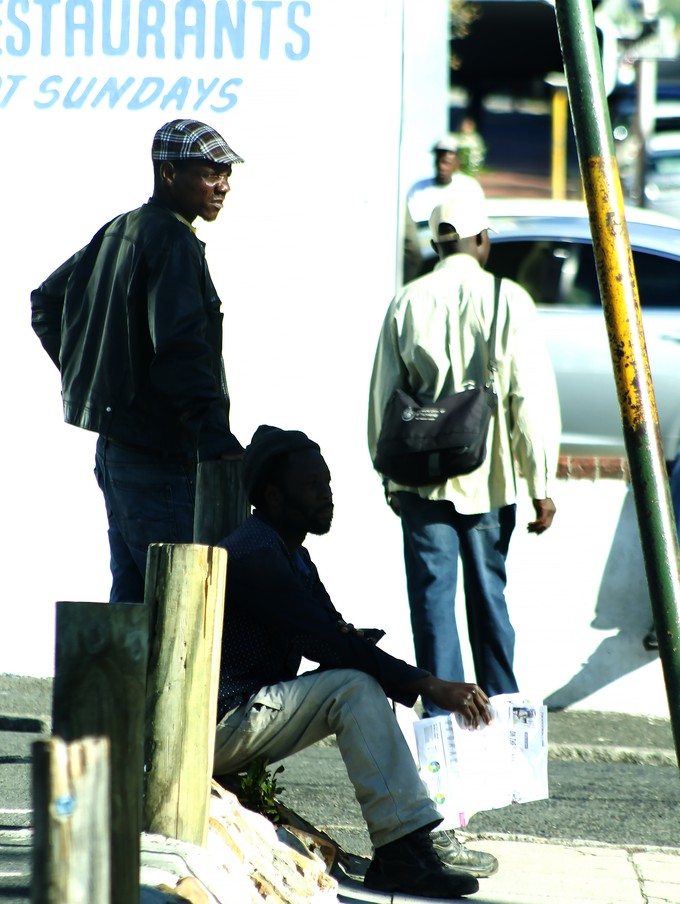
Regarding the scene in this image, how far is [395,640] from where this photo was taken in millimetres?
6098

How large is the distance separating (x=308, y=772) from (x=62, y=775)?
130 inches

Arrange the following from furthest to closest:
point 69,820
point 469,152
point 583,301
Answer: point 469,152 < point 583,301 < point 69,820

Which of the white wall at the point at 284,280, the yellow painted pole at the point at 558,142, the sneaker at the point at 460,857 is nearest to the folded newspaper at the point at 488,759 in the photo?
the sneaker at the point at 460,857

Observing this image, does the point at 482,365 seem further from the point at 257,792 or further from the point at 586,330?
the point at 586,330

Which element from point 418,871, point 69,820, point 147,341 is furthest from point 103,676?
point 147,341

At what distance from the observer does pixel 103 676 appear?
2666mm

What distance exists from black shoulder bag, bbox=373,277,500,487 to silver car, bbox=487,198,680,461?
3.63 meters

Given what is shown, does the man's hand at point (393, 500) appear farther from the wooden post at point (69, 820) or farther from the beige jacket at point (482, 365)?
the wooden post at point (69, 820)

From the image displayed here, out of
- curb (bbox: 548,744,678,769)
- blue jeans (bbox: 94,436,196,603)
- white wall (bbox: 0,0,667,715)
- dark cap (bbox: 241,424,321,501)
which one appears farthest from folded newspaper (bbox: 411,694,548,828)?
white wall (bbox: 0,0,667,715)

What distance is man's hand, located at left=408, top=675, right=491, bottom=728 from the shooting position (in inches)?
152

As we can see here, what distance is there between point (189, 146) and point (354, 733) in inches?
69.0

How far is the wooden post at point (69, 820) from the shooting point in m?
2.06

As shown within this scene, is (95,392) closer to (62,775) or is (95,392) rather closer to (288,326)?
(288,326)

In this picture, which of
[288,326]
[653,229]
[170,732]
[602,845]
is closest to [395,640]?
[288,326]
